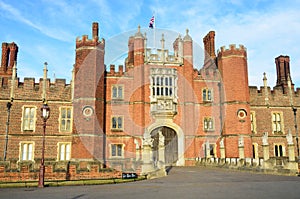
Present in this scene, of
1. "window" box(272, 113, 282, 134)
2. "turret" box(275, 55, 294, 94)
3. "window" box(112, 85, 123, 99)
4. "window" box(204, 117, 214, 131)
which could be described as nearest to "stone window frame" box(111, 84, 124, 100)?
"window" box(112, 85, 123, 99)

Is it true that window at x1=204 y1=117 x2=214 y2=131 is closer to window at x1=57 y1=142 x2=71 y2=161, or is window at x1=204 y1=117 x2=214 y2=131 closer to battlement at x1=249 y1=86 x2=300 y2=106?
battlement at x1=249 y1=86 x2=300 y2=106

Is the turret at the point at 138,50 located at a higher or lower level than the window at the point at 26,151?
higher

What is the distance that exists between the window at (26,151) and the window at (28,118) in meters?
1.23

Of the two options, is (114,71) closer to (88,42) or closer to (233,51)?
(88,42)

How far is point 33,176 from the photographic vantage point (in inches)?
530

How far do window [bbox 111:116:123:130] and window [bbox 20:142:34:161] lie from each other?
6.80 metres

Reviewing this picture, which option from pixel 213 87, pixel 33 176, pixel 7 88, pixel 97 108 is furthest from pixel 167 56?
pixel 33 176

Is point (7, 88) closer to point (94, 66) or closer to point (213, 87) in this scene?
point (94, 66)

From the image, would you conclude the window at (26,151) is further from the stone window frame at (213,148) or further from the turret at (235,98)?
the turret at (235,98)

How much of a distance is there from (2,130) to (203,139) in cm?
1690

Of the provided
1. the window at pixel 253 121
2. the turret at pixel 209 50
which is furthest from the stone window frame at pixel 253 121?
the turret at pixel 209 50

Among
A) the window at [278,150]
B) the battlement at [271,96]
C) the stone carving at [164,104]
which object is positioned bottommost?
the window at [278,150]

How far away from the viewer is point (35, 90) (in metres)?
25.9

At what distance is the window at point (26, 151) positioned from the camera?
24.8m
